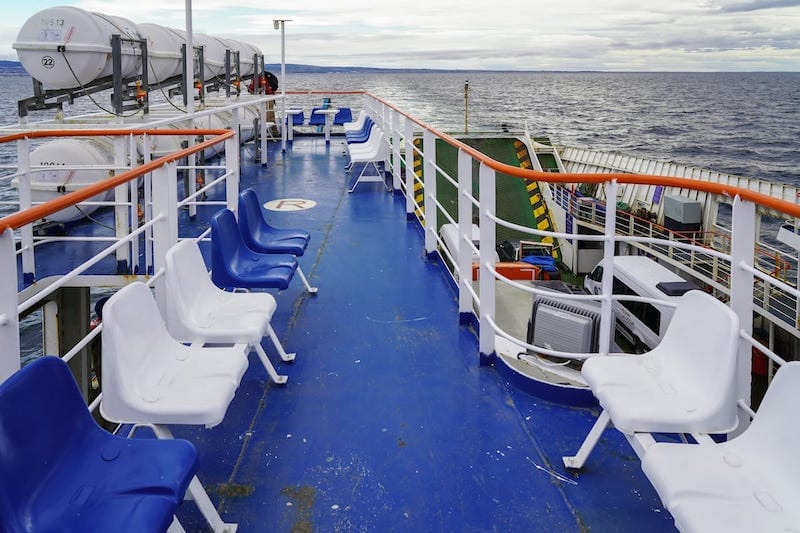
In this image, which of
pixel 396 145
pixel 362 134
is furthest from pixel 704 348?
pixel 362 134

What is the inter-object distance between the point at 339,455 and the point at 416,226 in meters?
4.51

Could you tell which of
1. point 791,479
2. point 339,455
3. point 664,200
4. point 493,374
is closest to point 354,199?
point 493,374

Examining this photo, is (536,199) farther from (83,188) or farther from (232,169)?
(83,188)

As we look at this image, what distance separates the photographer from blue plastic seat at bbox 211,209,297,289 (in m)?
3.78

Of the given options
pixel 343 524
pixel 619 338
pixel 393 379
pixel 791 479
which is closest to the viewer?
pixel 791 479

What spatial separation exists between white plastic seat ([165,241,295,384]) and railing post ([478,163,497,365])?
3.50ft

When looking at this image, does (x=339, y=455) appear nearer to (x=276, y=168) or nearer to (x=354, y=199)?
(x=354, y=199)

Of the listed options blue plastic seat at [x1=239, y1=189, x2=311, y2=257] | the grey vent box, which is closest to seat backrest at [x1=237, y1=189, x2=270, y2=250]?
blue plastic seat at [x1=239, y1=189, x2=311, y2=257]

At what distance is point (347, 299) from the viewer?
4.71 meters

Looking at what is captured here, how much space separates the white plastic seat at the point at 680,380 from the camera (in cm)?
221

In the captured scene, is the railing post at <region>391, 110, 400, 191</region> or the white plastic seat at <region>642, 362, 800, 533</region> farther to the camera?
the railing post at <region>391, 110, 400, 191</region>

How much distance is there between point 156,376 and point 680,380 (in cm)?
188

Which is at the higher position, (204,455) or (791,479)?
(791,479)

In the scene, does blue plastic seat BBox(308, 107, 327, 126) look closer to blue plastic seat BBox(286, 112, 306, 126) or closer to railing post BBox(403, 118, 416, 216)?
blue plastic seat BBox(286, 112, 306, 126)
